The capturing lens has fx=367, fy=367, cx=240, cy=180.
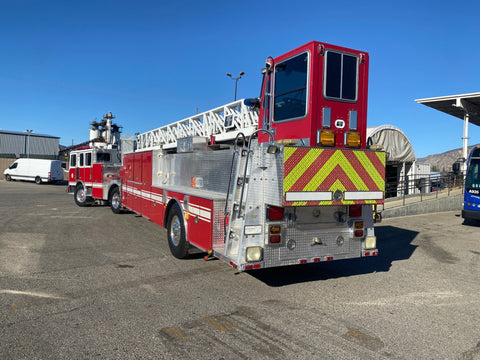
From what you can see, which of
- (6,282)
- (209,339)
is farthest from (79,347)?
(6,282)

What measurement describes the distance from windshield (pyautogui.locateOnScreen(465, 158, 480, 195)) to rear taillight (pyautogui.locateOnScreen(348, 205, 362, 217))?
8.35 metres

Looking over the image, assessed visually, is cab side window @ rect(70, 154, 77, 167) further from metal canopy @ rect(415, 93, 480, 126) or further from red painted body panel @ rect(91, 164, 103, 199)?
metal canopy @ rect(415, 93, 480, 126)

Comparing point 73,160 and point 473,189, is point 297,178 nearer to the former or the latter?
point 473,189

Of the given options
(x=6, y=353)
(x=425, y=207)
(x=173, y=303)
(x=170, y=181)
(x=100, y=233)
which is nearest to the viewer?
(x=6, y=353)

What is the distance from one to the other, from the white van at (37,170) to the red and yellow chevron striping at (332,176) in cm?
3150

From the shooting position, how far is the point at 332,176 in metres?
4.94

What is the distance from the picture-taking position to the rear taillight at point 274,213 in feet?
16.0

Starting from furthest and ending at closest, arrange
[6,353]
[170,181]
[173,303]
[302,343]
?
1. [170,181]
2. [173,303]
3. [302,343]
4. [6,353]

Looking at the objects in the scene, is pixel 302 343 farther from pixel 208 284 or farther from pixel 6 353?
pixel 6 353

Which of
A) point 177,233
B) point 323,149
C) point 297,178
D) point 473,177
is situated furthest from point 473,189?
point 177,233

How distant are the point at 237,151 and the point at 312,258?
187 cm

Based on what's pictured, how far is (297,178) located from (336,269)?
2.67 m

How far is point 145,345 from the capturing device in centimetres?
352

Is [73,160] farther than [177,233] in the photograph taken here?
Yes
